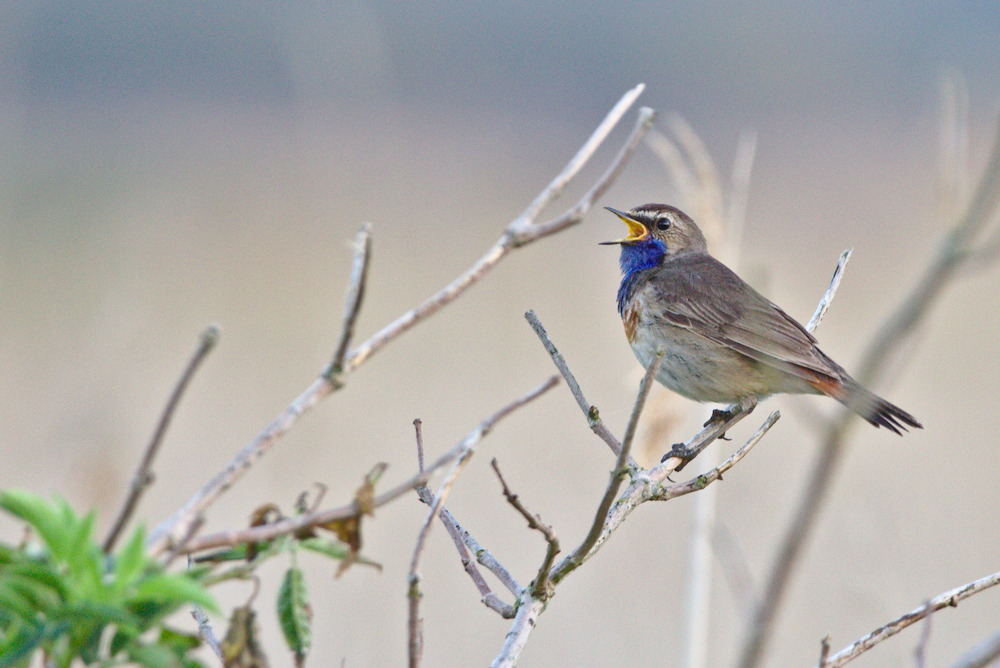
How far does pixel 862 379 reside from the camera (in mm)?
1158

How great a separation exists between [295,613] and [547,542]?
0.51m

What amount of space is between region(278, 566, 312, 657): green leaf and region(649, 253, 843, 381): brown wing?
3.39m

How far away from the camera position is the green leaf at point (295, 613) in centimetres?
130

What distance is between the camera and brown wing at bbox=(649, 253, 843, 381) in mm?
4496

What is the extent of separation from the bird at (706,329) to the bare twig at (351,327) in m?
2.85

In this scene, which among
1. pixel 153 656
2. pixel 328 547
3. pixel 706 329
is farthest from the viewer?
pixel 706 329

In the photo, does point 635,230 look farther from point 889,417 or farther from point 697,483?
point 697,483

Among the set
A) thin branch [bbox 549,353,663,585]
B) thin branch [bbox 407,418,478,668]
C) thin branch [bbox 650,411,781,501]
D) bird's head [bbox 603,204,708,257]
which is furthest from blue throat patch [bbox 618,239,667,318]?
thin branch [bbox 407,418,478,668]

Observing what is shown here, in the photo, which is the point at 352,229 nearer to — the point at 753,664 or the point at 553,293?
the point at 553,293

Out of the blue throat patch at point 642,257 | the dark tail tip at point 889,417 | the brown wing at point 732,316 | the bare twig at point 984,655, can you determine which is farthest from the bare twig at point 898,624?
the blue throat patch at point 642,257

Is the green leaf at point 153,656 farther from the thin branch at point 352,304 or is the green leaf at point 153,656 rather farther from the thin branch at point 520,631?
the thin branch at point 520,631

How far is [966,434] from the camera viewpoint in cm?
891

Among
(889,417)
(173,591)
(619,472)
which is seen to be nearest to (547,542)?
(619,472)

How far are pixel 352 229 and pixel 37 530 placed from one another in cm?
1172
